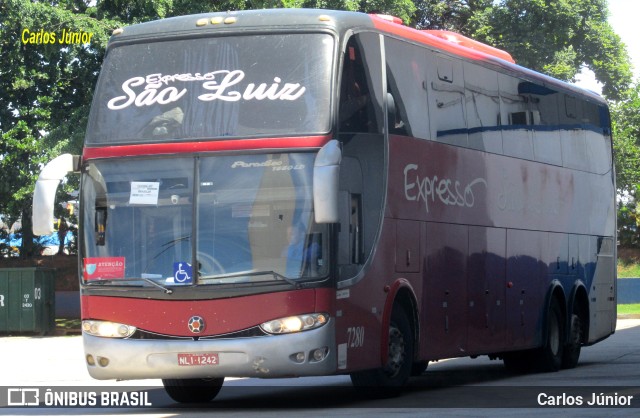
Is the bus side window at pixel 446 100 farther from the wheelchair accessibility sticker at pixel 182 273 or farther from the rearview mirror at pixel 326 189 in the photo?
the wheelchair accessibility sticker at pixel 182 273

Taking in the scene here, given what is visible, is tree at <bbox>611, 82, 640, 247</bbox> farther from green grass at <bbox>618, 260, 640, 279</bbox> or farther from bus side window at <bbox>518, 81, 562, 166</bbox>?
bus side window at <bbox>518, 81, 562, 166</bbox>

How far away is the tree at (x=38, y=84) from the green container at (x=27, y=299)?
1.85 metres

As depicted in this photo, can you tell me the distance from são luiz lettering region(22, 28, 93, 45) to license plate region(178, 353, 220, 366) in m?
19.0

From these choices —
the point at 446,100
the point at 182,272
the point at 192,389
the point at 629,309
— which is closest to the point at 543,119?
the point at 446,100

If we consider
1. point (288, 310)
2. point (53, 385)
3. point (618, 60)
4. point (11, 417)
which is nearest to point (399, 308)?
point (288, 310)

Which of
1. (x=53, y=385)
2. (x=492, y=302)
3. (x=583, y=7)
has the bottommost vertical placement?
(x=53, y=385)

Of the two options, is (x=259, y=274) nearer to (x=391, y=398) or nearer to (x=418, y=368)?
(x=391, y=398)

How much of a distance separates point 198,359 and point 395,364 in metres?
2.57

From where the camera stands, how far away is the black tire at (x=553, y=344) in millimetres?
19609

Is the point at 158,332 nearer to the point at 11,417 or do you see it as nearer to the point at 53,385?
the point at 11,417

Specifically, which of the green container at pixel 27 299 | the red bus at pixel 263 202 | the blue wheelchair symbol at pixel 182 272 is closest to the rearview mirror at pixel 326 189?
the red bus at pixel 263 202

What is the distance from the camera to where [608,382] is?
665 inches

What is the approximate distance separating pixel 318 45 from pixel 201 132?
1460 mm

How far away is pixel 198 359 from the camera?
12609 millimetres
